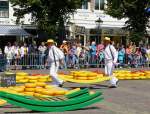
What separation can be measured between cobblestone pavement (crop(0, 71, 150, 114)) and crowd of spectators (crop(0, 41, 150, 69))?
9790 millimetres

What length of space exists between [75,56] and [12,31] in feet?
41.9

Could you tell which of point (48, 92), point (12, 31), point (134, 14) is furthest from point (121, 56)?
point (48, 92)

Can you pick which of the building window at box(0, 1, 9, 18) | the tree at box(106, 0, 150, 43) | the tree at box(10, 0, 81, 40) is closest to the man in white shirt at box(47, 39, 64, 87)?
the tree at box(10, 0, 81, 40)

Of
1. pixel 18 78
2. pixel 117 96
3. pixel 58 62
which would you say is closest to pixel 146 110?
pixel 117 96

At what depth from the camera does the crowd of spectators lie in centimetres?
3152

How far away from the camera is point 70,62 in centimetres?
3269

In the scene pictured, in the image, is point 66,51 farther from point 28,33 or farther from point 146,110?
point 146,110

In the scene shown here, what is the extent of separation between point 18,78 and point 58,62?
10.0ft

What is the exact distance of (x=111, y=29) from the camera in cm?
5209

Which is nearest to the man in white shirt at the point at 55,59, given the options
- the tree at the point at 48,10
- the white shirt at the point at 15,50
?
the white shirt at the point at 15,50

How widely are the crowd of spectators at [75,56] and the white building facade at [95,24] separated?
1456cm

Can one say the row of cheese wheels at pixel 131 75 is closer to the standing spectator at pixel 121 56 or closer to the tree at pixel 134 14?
the standing spectator at pixel 121 56

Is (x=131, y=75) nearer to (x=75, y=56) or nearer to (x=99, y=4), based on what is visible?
(x=75, y=56)

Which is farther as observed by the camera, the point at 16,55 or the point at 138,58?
the point at 138,58
